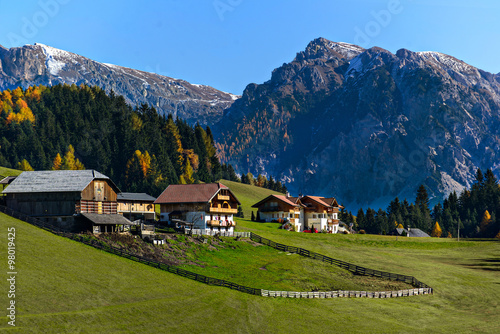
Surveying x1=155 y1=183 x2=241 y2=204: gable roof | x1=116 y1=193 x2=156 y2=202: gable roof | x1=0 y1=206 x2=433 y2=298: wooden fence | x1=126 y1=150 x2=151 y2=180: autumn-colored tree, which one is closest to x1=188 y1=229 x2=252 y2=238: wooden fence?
x1=155 y1=183 x2=241 y2=204: gable roof

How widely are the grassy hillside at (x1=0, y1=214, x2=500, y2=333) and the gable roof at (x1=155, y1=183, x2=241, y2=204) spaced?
35.8 metres

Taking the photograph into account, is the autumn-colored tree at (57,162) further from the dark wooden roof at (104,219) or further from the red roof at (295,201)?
the dark wooden roof at (104,219)

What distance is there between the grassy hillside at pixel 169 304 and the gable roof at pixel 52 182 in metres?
8.54

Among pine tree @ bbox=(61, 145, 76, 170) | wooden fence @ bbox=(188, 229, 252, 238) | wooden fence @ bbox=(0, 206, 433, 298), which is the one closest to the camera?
wooden fence @ bbox=(0, 206, 433, 298)

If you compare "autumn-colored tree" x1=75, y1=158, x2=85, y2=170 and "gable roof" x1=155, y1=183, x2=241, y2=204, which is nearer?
"gable roof" x1=155, y1=183, x2=241, y2=204

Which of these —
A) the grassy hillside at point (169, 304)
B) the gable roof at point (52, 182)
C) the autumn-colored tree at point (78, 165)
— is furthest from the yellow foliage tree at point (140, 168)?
A: the grassy hillside at point (169, 304)

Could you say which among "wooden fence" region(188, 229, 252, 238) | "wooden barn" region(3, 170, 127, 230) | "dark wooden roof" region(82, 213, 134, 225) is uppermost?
"wooden barn" region(3, 170, 127, 230)

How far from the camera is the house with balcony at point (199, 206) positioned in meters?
98.3

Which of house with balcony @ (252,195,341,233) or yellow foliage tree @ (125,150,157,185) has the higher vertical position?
yellow foliage tree @ (125,150,157,185)

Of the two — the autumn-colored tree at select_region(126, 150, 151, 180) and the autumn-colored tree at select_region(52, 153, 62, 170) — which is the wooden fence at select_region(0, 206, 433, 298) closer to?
the autumn-colored tree at select_region(126, 150, 151, 180)

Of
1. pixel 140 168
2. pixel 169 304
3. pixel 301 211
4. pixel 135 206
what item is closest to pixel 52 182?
pixel 135 206

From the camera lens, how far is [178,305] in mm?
49938

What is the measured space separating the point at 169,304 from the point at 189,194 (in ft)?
173

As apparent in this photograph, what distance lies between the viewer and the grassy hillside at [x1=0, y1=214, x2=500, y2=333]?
42.9 m
